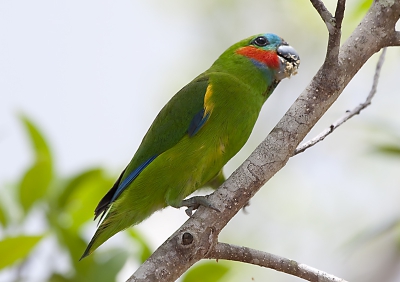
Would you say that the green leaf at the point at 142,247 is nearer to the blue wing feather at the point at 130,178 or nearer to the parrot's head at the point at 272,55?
the blue wing feather at the point at 130,178

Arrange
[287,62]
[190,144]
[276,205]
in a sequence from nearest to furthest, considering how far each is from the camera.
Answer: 1. [190,144]
2. [287,62]
3. [276,205]

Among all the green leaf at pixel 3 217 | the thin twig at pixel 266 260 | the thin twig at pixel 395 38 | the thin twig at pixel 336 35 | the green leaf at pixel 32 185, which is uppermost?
the thin twig at pixel 395 38

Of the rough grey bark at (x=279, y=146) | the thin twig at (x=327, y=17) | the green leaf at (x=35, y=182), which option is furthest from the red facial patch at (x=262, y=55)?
the green leaf at (x=35, y=182)

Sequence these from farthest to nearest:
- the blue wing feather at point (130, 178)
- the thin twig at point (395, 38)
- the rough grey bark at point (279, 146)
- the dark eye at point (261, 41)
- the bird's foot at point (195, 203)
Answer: the dark eye at point (261, 41)
the blue wing feather at point (130, 178)
the thin twig at point (395, 38)
the bird's foot at point (195, 203)
the rough grey bark at point (279, 146)

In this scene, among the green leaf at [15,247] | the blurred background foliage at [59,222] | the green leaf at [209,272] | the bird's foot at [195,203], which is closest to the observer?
the bird's foot at [195,203]

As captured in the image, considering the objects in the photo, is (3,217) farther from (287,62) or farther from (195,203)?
(287,62)

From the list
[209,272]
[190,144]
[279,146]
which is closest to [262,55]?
[190,144]

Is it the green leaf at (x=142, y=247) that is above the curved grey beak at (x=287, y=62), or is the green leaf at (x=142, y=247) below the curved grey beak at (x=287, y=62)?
below

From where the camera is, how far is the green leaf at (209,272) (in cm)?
298

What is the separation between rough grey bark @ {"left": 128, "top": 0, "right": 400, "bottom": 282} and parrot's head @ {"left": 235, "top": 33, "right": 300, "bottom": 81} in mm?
883

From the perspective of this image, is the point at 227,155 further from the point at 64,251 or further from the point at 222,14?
the point at 222,14

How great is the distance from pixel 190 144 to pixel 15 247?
1029 millimetres

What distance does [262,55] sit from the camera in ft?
11.1

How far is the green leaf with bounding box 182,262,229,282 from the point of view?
298 centimetres
